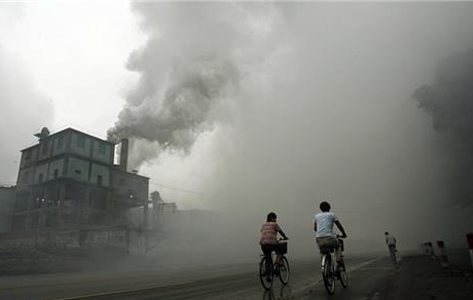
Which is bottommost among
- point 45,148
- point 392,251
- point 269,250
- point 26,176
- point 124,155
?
point 392,251

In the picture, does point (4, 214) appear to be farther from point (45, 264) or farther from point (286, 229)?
point (286, 229)

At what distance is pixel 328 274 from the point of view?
285 inches

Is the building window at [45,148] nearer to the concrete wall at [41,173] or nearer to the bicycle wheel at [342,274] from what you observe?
the concrete wall at [41,173]

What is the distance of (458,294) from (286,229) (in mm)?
75773

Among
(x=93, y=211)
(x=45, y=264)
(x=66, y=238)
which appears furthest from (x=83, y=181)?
(x=45, y=264)

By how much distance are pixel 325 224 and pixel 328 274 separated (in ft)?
3.57

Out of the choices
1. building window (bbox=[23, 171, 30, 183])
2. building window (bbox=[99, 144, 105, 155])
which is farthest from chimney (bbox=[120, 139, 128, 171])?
building window (bbox=[23, 171, 30, 183])

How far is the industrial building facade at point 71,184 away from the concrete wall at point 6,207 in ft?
2.49

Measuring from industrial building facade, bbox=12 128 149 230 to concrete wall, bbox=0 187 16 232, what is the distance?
760 mm

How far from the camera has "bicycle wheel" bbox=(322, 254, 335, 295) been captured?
7062mm

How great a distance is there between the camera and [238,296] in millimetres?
7449

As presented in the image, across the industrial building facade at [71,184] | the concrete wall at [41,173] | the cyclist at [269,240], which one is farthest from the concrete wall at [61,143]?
the cyclist at [269,240]

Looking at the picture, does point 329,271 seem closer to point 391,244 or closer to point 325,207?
point 325,207

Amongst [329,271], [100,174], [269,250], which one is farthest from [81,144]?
[329,271]
